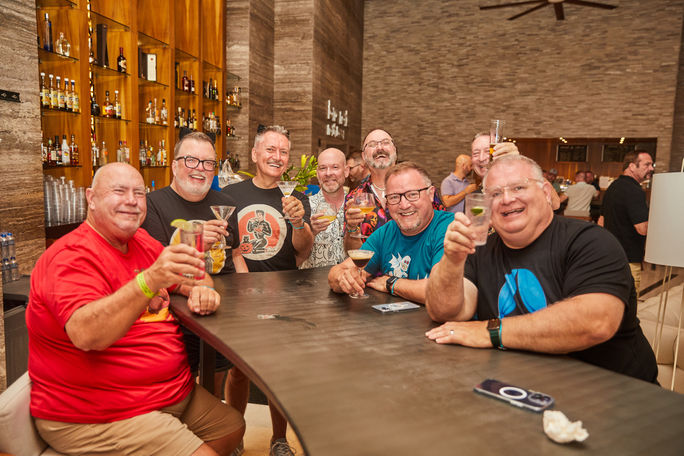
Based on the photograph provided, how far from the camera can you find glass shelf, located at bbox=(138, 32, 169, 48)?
4.84 m

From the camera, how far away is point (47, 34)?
144 inches

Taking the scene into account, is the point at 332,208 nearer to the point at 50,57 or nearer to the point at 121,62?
the point at 50,57

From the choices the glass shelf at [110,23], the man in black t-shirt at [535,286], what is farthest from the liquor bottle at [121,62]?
the man in black t-shirt at [535,286]

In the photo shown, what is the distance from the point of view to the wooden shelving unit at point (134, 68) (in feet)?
12.6

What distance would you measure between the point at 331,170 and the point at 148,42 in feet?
9.94

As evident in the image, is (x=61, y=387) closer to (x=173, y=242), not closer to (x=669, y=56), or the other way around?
(x=173, y=242)

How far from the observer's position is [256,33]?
650cm

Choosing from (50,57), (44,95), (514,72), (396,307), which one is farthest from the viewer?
(514,72)

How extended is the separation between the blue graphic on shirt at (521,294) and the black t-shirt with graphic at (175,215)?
1.31 m

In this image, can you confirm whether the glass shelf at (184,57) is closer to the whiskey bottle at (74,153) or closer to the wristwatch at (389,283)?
the whiskey bottle at (74,153)

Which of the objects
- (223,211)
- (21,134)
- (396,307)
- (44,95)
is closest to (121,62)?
(44,95)

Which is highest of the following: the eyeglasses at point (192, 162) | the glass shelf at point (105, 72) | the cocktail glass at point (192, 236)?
the glass shelf at point (105, 72)

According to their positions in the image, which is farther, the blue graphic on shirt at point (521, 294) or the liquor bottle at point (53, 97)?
the liquor bottle at point (53, 97)

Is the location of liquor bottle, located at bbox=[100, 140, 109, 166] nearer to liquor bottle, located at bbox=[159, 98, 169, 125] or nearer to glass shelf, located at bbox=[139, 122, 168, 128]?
glass shelf, located at bbox=[139, 122, 168, 128]
